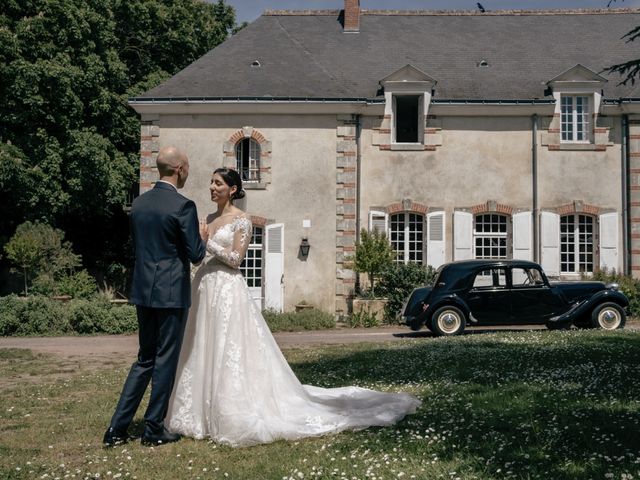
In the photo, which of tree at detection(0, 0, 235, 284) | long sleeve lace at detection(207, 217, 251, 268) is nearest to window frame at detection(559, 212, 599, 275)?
tree at detection(0, 0, 235, 284)

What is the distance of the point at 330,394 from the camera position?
587 centimetres

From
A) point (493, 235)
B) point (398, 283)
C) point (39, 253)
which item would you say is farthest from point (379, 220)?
point (39, 253)

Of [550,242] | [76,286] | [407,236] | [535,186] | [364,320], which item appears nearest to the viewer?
[364,320]

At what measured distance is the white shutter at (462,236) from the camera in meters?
18.2

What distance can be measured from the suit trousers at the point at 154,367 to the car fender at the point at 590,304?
1019cm

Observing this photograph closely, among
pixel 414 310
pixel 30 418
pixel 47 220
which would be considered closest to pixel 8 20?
pixel 47 220

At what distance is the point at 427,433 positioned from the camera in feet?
15.9

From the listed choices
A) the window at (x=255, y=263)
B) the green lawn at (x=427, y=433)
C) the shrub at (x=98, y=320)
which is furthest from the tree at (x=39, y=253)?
the green lawn at (x=427, y=433)

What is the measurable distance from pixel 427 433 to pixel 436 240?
13713 millimetres

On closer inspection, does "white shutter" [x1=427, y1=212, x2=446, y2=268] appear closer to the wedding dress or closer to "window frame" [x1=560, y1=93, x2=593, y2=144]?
"window frame" [x1=560, y1=93, x2=593, y2=144]

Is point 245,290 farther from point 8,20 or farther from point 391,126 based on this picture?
point 8,20

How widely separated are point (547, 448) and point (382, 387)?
2.59m

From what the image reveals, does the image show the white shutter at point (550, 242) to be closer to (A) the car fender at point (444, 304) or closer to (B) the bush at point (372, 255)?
(B) the bush at point (372, 255)

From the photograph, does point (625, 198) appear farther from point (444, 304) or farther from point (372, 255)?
point (444, 304)
